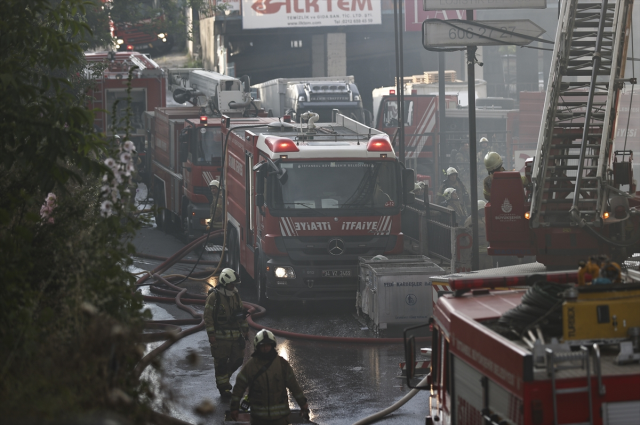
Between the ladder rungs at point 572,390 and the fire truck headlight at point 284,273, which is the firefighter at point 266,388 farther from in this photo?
the fire truck headlight at point 284,273

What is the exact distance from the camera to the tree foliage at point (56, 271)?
433 centimetres

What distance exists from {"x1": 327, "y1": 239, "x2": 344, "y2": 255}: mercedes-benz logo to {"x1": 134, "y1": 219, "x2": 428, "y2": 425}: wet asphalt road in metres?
1.08

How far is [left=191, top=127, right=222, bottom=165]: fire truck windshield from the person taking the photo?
20219 mm

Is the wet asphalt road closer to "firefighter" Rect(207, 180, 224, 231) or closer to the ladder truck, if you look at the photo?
the ladder truck

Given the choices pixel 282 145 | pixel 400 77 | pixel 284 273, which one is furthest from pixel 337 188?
pixel 400 77

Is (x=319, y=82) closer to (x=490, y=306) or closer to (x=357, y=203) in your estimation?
(x=357, y=203)

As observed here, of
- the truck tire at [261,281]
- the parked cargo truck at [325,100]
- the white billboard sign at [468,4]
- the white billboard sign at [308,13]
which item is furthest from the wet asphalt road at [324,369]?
the white billboard sign at [308,13]

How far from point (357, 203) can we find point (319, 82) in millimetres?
12916

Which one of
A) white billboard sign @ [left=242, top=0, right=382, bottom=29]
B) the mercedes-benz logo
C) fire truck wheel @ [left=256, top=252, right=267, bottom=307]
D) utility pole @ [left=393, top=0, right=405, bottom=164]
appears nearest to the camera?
the mercedes-benz logo

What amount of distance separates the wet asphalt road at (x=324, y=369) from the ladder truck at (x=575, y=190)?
2262 mm

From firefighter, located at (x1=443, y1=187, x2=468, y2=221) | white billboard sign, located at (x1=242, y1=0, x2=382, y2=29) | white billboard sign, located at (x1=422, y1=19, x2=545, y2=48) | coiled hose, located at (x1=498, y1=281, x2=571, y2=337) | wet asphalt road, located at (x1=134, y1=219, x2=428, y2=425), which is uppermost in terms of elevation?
white billboard sign, located at (x1=242, y1=0, x2=382, y2=29)

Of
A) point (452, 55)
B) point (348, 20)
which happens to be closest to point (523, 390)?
point (348, 20)

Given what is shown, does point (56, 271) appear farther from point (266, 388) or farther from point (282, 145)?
point (282, 145)

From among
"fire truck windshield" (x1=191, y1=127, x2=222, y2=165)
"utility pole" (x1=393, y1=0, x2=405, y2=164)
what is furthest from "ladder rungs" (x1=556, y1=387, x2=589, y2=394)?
"utility pole" (x1=393, y1=0, x2=405, y2=164)
